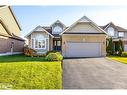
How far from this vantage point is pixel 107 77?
15055mm

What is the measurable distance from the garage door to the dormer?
8245 mm

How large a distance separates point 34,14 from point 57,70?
59.2 ft

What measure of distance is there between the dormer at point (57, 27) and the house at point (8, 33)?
18.4ft

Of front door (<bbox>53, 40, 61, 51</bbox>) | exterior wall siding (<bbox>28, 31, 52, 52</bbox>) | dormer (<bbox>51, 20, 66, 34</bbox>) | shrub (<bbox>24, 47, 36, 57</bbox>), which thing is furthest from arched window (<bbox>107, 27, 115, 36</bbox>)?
shrub (<bbox>24, 47, 36, 57</bbox>)

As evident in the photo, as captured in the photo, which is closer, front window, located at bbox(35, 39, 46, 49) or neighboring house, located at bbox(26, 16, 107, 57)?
neighboring house, located at bbox(26, 16, 107, 57)

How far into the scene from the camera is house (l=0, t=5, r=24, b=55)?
29656mm

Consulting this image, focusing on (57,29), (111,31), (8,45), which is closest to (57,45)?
(57,29)

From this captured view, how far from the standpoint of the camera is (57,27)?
3966 cm

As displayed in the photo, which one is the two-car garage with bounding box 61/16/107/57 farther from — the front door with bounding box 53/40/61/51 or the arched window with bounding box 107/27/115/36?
the arched window with bounding box 107/27/115/36

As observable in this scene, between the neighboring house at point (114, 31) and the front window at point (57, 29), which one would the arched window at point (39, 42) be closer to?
the front window at point (57, 29)

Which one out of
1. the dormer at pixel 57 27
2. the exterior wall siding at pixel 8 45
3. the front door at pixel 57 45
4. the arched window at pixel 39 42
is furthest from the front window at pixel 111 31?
the exterior wall siding at pixel 8 45
